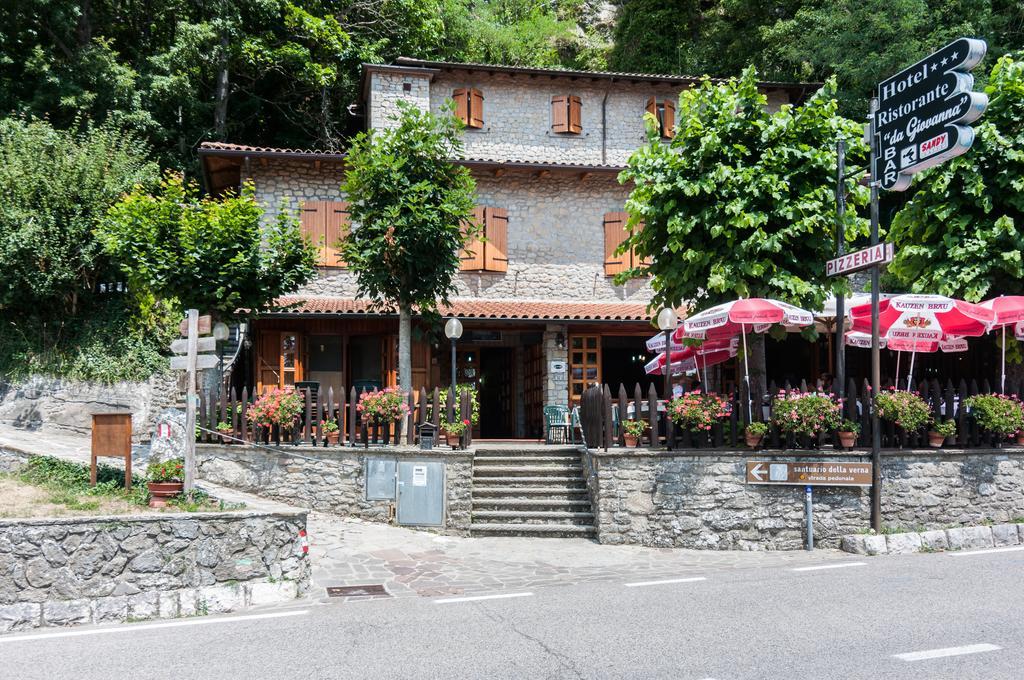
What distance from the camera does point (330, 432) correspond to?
12109 mm

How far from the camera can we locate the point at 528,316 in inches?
637

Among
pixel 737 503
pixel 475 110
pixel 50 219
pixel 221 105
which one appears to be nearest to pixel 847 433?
pixel 737 503

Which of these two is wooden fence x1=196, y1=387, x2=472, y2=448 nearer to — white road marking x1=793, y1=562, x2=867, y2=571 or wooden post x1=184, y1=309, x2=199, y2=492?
wooden post x1=184, y1=309, x2=199, y2=492

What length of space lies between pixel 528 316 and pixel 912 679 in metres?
11.7

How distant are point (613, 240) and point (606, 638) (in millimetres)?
13252

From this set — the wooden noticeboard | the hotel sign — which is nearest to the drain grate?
the wooden noticeboard

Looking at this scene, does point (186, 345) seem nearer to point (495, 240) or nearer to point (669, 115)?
point (495, 240)

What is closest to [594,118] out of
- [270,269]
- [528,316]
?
[528,316]

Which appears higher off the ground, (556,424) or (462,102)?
(462,102)

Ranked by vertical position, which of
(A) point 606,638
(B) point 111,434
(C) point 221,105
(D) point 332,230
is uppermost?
(C) point 221,105

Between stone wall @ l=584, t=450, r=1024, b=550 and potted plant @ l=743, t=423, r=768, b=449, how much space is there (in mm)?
219

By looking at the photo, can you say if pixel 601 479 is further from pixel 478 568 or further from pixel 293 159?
pixel 293 159

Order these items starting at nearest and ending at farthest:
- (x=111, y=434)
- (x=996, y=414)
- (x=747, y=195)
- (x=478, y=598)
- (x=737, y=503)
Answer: (x=478, y=598) < (x=111, y=434) < (x=737, y=503) < (x=996, y=414) < (x=747, y=195)

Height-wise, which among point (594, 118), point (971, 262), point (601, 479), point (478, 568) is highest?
point (594, 118)
